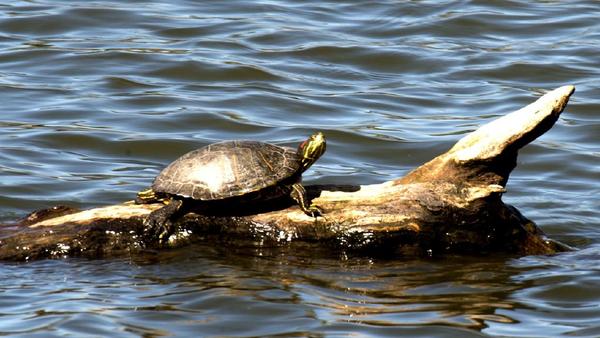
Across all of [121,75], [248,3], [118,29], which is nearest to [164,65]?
[121,75]

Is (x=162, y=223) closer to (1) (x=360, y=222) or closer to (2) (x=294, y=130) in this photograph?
(1) (x=360, y=222)

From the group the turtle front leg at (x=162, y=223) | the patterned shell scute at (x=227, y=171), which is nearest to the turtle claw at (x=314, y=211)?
the patterned shell scute at (x=227, y=171)

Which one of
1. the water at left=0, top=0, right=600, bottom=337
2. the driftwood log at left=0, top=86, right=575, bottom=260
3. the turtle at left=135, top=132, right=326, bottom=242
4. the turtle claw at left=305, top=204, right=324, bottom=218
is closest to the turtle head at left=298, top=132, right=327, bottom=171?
the turtle at left=135, top=132, right=326, bottom=242

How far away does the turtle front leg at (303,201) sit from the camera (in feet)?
23.0

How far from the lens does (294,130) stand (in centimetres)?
1126

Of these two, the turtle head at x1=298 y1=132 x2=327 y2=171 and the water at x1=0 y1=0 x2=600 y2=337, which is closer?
the water at x1=0 y1=0 x2=600 y2=337

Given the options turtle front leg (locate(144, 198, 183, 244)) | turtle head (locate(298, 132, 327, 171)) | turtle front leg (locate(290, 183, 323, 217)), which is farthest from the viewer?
turtle head (locate(298, 132, 327, 171))

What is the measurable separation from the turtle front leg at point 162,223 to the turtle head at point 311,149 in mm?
754

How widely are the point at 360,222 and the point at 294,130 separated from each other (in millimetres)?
4236

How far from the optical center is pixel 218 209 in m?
7.21

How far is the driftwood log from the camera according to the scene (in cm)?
706

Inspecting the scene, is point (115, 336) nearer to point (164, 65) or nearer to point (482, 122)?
point (482, 122)

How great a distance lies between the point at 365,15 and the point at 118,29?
3.07m

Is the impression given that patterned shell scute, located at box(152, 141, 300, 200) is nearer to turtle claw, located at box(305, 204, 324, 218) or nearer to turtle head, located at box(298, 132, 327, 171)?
turtle head, located at box(298, 132, 327, 171)
